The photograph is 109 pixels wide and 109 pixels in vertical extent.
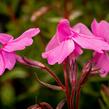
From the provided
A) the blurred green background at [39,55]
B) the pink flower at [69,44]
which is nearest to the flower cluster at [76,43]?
the pink flower at [69,44]

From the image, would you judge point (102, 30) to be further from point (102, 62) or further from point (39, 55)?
point (39, 55)

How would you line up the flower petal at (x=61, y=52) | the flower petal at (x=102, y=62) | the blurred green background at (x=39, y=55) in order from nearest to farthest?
the flower petal at (x=61, y=52)
the flower petal at (x=102, y=62)
the blurred green background at (x=39, y=55)

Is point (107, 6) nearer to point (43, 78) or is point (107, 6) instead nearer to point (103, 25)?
point (43, 78)

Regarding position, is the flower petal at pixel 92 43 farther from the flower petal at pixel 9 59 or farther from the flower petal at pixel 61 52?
the flower petal at pixel 9 59

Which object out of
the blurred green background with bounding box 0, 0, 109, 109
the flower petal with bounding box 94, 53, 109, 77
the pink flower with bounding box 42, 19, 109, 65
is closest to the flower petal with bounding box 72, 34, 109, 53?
the pink flower with bounding box 42, 19, 109, 65

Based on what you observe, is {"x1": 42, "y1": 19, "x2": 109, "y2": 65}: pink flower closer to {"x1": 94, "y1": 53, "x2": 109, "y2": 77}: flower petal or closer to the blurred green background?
{"x1": 94, "y1": 53, "x2": 109, "y2": 77}: flower petal

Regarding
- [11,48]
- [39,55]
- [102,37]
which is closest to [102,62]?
[102,37]

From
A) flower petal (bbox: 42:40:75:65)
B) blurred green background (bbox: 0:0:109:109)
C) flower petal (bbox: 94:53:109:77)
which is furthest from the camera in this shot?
blurred green background (bbox: 0:0:109:109)
